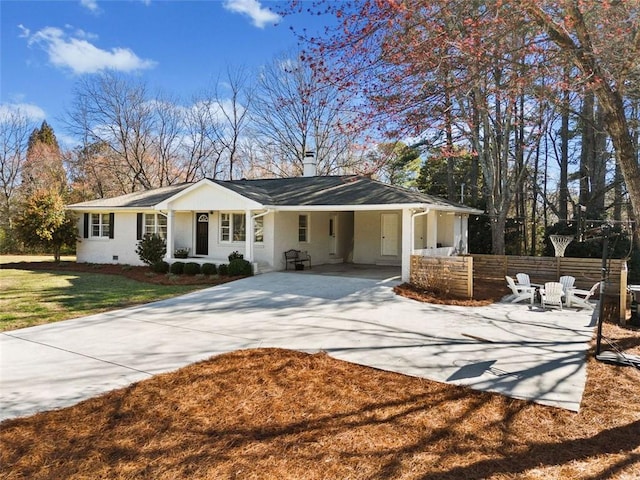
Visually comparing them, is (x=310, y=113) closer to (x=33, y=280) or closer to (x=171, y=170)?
(x=171, y=170)

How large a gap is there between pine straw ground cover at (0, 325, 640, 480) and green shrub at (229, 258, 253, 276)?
920 cm

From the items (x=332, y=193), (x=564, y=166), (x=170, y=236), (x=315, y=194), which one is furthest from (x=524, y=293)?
(x=564, y=166)

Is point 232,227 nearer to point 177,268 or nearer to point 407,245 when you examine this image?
point 177,268

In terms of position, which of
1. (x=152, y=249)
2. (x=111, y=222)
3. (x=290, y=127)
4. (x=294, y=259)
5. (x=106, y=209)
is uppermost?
(x=290, y=127)

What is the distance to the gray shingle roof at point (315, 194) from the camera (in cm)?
1373

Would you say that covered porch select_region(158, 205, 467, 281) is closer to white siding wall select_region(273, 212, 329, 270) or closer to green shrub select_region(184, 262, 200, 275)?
white siding wall select_region(273, 212, 329, 270)

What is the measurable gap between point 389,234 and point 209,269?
24.7 ft

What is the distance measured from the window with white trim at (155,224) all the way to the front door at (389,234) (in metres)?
9.50

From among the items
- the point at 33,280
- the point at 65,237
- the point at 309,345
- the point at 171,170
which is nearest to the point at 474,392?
the point at 309,345

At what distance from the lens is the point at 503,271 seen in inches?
554

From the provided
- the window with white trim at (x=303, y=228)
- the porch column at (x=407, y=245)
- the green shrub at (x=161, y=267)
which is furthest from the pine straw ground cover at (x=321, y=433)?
the window with white trim at (x=303, y=228)

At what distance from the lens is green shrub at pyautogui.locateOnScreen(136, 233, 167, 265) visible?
16375 millimetres

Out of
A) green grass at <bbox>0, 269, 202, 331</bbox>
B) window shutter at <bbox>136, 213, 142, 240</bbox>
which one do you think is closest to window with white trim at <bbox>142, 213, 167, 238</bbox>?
window shutter at <bbox>136, 213, 142, 240</bbox>

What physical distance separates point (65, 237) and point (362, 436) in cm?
1967
